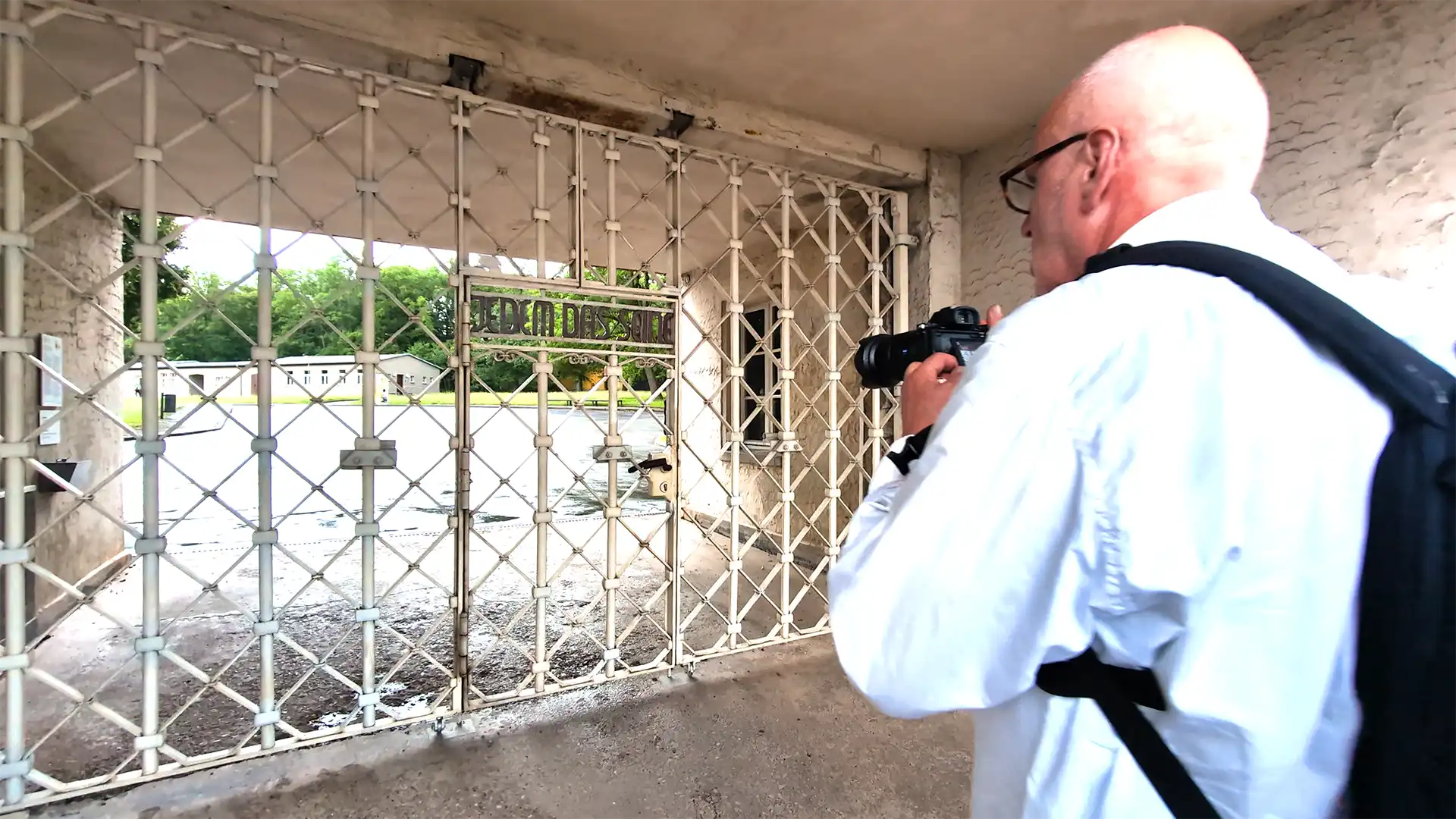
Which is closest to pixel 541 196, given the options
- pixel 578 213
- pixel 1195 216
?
pixel 578 213

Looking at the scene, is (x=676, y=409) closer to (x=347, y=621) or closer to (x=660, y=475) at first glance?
(x=660, y=475)

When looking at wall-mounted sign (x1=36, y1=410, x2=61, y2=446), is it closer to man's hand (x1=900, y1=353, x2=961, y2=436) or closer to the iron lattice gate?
the iron lattice gate

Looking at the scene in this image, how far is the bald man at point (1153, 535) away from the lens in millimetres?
553

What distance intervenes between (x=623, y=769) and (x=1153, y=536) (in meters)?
1.94

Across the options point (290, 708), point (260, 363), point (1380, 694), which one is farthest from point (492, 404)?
point (1380, 694)

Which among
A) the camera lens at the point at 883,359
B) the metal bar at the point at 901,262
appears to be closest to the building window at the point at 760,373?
the metal bar at the point at 901,262

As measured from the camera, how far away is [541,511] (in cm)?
241

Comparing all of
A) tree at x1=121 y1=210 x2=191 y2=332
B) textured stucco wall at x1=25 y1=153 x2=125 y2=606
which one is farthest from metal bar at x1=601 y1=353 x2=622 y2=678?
tree at x1=121 y1=210 x2=191 y2=332

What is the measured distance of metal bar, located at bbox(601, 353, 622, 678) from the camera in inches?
98.6

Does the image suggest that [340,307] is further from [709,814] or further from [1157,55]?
[1157,55]

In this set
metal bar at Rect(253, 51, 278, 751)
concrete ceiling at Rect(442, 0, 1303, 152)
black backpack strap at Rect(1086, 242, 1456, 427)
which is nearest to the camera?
black backpack strap at Rect(1086, 242, 1456, 427)

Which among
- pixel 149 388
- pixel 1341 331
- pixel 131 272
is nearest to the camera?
pixel 1341 331

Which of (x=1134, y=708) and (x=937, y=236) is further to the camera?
(x=937, y=236)

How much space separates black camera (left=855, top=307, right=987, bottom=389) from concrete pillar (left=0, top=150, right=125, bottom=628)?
3.00m
